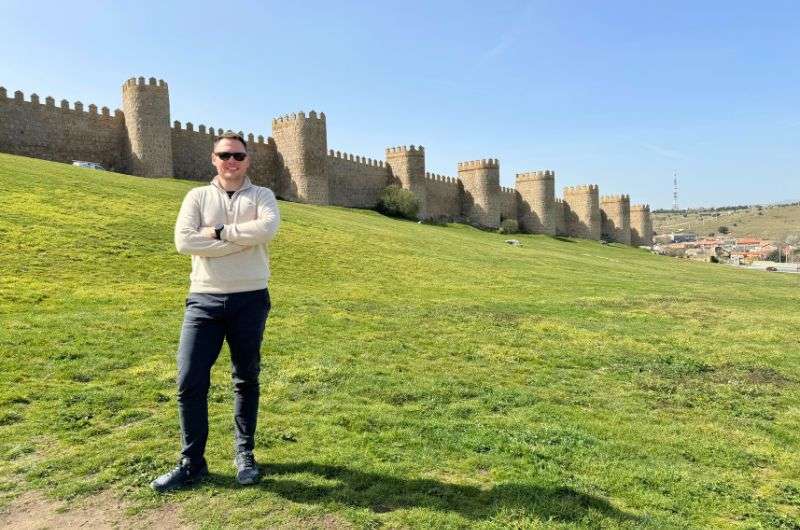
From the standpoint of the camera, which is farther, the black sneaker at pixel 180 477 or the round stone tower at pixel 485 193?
Answer: the round stone tower at pixel 485 193

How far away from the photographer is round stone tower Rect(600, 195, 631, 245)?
8650 centimetres

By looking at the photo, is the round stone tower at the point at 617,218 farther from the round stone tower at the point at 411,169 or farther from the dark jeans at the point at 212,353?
the dark jeans at the point at 212,353

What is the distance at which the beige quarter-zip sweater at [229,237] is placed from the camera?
450cm

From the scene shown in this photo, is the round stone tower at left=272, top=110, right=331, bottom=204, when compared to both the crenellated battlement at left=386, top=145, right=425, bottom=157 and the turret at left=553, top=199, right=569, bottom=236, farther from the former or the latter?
the turret at left=553, top=199, right=569, bottom=236

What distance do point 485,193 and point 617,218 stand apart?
30.2 meters

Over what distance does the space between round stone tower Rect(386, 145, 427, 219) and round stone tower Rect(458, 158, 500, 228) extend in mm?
9904

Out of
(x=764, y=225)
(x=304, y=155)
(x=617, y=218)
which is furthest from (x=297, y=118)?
(x=764, y=225)

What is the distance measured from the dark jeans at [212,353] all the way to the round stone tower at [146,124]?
36943mm

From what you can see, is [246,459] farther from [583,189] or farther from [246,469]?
[583,189]

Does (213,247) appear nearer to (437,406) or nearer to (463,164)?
(437,406)

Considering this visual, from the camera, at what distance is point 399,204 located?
5309cm

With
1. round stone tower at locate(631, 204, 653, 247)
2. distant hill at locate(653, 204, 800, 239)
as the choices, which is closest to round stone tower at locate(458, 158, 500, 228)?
round stone tower at locate(631, 204, 653, 247)

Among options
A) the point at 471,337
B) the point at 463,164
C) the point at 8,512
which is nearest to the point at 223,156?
the point at 8,512

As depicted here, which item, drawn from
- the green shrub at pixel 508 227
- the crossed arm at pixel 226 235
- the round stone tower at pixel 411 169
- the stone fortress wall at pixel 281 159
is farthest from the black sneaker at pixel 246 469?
the green shrub at pixel 508 227
